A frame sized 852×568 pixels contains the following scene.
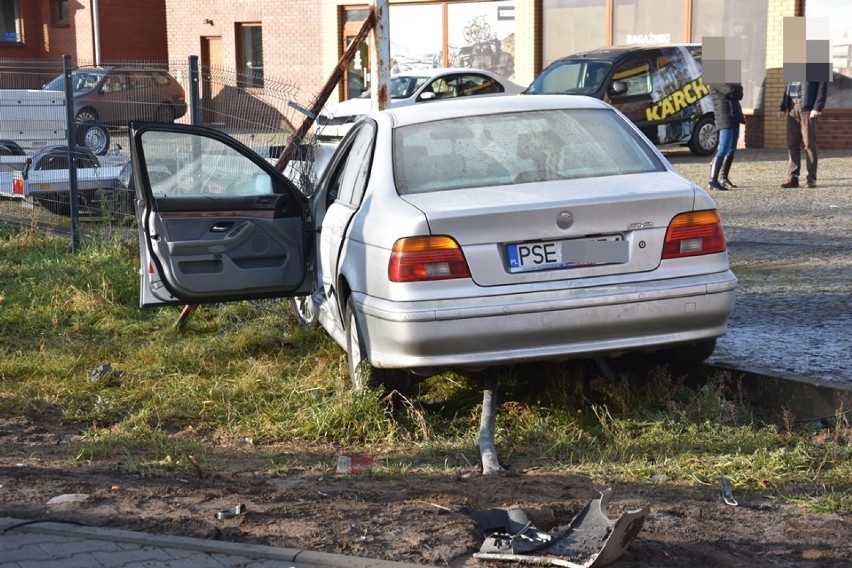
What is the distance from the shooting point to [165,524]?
4289mm

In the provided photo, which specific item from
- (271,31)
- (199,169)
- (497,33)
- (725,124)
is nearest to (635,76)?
(725,124)

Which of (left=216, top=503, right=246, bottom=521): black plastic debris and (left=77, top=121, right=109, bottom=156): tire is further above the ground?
(left=77, top=121, right=109, bottom=156): tire

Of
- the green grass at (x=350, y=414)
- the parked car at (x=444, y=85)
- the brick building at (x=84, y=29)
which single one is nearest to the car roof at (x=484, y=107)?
the green grass at (x=350, y=414)

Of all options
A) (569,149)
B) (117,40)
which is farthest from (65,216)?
(117,40)

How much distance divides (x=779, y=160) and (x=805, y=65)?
3.19 m

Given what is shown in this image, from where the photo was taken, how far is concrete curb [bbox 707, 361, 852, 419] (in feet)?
18.8

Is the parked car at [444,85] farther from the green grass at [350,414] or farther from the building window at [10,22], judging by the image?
the building window at [10,22]

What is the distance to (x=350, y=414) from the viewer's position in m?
5.89

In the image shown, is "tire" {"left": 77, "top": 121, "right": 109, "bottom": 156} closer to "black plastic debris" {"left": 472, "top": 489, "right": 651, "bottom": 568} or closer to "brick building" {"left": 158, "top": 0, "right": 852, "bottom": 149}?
"black plastic debris" {"left": 472, "top": 489, "right": 651, "bottom": 568}

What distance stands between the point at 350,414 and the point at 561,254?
1.39 metres

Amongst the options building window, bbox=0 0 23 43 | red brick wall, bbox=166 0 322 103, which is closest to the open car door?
red brick wall, bbox=166 0 322 103

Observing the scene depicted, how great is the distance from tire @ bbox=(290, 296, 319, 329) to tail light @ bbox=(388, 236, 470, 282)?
2.06 m

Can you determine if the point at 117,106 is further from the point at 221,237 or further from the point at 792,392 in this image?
the point at 792,392

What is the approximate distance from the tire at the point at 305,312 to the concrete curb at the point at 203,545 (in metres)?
3.26
